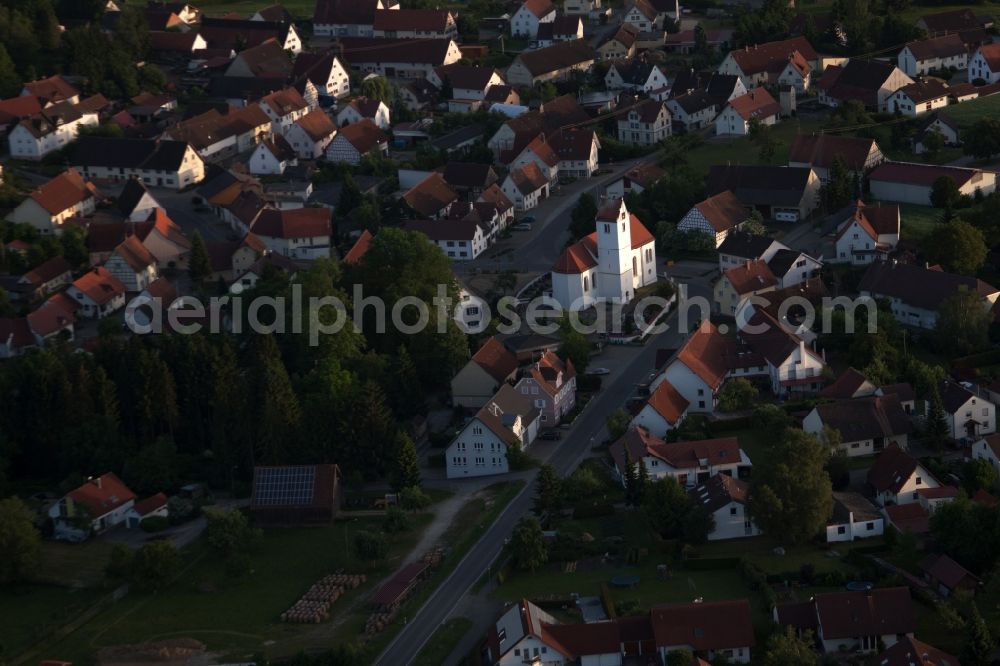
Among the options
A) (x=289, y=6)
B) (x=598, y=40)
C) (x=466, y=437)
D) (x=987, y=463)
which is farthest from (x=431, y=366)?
(x=289, y=6)

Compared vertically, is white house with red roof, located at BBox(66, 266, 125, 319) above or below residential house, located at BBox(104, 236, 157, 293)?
below

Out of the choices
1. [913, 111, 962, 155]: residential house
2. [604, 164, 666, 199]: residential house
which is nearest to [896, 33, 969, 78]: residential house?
[913, 111, 962, 155]: residential house

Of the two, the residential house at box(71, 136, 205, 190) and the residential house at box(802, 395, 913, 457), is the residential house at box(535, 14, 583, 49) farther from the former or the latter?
the residential house at box(802, 395, 913, 457)

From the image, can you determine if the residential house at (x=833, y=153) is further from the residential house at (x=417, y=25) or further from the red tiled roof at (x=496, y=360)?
the residential house at (x=417, y=25)

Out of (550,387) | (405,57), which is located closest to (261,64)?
(405,57)

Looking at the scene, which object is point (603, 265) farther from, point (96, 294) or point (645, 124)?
point (96, 294)

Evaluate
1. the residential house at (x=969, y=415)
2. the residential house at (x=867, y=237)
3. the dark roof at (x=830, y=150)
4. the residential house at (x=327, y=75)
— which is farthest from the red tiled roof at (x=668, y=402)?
the residential house at (x=327, y=75)
